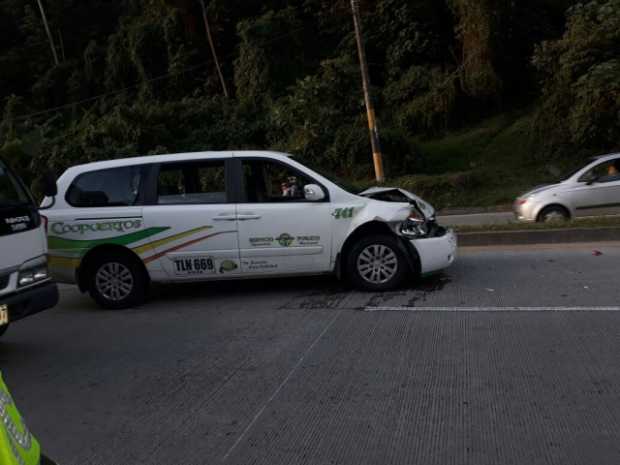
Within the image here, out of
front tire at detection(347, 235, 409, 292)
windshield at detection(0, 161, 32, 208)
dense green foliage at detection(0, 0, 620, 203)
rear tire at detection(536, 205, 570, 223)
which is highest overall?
dense green foliage at detection(0, 0, 620, 203)

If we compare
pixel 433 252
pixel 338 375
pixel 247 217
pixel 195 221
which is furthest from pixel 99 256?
pixel 338 375

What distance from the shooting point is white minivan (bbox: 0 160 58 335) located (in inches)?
230

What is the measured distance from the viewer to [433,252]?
797 centimetres

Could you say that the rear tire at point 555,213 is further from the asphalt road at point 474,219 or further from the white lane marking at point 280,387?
the white lane marking at point 280,387

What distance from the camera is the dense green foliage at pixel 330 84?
2403cm

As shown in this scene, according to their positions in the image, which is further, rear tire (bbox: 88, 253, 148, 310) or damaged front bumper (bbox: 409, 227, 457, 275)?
rear tire (bbox: 88, 253, 148, 310)

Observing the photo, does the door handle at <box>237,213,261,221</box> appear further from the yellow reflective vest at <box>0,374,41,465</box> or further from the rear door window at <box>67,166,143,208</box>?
the yellow reflective vest at <box>0,374,41,465</box>

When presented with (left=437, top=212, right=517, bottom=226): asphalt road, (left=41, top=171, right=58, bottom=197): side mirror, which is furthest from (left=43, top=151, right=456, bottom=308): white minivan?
(left=437, top=212, right=517, bottom=226): asphalt road

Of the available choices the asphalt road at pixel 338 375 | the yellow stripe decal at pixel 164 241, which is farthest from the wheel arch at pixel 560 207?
the yellow stripe decal at pixel 164 241

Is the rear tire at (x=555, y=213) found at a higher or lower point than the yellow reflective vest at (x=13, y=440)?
lower

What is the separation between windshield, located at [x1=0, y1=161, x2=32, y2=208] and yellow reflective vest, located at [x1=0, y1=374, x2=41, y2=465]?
4.12 m

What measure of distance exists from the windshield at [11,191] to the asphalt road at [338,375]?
1.45 metres

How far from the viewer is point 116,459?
4.15 meters

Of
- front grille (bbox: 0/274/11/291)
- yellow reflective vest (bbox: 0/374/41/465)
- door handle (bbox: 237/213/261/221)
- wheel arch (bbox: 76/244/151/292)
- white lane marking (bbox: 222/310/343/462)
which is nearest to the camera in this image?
yellow reflective vest (bbox: 0/374/41/465)
